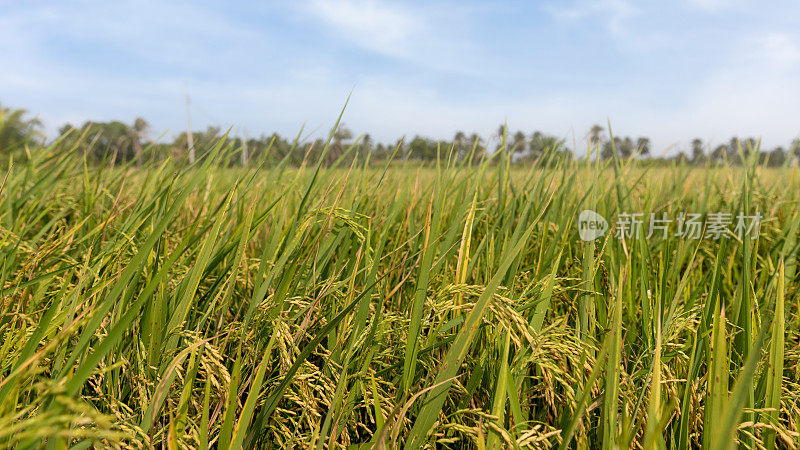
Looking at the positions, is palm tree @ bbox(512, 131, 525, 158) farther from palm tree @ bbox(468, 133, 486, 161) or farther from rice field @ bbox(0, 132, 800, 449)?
rice field @ bbox(0, 132, 800, 449)

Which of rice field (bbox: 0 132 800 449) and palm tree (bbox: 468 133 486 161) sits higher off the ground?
palm tree (bbox: 468 133 486 161)

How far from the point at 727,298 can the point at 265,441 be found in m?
1.30

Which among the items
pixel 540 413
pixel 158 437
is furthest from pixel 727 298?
pixel 158 437

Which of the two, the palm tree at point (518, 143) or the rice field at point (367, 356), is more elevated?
the palm tree at point (518, 143)

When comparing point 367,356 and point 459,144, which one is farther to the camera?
point 459,144

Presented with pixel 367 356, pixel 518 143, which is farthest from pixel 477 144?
pixel 367 356

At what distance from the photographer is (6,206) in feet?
4.46

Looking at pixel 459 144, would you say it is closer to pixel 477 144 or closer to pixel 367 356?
pixel 477 144

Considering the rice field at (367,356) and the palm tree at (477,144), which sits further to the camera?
the palm tree at (477,144)

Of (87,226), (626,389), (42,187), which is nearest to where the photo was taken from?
(626,389)

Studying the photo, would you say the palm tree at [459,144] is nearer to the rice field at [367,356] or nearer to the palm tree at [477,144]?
the palm tree at [477,144]

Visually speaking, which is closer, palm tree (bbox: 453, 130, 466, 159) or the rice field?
the rice field

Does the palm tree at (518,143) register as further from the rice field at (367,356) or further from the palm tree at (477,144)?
the rice field at (367,356)

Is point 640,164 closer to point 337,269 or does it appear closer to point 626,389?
point 626,389
